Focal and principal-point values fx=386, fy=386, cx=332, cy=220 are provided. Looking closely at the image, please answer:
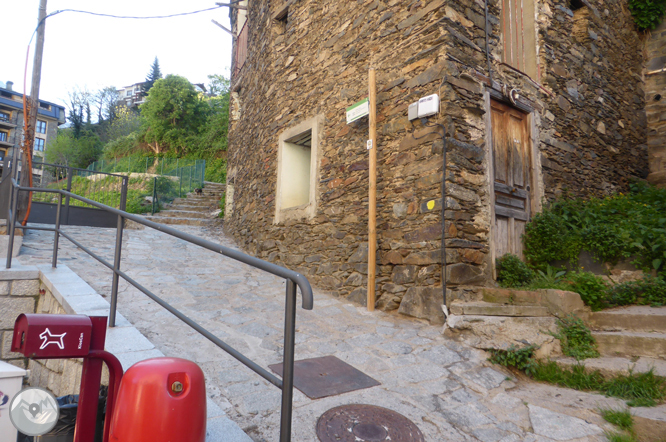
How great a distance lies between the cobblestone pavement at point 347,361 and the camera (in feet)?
6.81

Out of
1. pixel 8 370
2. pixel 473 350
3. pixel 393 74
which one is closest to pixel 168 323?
pixel 8 370

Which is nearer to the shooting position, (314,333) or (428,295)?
(314,333)

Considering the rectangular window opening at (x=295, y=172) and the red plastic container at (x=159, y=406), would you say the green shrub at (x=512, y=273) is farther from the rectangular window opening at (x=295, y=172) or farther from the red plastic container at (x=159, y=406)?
the red plastic container at (x=159, y=406)

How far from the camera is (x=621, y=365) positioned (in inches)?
102

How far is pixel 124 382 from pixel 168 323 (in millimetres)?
2199

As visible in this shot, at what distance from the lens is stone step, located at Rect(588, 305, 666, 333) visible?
9.75 ft

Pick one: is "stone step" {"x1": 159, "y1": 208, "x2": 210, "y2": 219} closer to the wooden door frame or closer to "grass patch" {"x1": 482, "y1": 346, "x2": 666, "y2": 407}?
the wooden door frame

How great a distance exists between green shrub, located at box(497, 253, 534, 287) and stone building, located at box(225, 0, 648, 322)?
14cm

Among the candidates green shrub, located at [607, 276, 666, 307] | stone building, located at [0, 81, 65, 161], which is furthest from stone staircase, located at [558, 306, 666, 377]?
stone building, located at [0, 81, 65, 161]

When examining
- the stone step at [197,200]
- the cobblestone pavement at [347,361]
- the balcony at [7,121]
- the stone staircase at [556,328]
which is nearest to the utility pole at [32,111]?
the cobblestone pavement at [347,361]

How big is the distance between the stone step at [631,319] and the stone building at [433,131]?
1.02 m

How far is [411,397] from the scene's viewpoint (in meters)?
2.38

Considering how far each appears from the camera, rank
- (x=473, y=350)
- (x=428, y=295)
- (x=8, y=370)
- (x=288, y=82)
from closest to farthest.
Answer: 1. (x=8, y=370)
2. (x=473, y=350)
3. (x=428, y=295)
4. (x=288, y=82)

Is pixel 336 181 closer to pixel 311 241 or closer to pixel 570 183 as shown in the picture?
pixel 311 241
